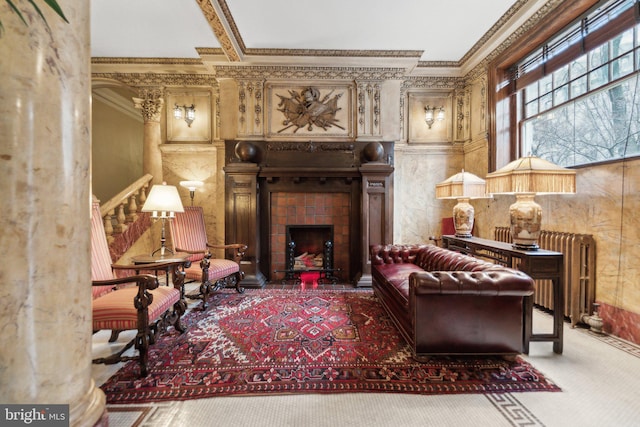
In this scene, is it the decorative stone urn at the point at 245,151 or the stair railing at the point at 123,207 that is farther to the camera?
the decorative stone urn at the point at 245,151

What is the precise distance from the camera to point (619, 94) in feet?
8.23

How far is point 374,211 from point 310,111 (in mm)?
2001

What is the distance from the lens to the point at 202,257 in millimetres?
3922

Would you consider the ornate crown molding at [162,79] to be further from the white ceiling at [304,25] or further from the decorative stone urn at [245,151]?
the decorative stone urn at [245,151]

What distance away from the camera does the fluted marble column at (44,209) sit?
993 millimetres

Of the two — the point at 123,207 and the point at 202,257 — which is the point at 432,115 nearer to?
the point at 202,257

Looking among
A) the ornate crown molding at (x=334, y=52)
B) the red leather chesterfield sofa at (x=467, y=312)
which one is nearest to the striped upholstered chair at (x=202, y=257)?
the red leather chesterfield sofa at (x=467, y=312)

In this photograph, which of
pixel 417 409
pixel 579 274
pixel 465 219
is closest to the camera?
pixel 417 409

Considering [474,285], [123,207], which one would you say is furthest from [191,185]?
[474,285]

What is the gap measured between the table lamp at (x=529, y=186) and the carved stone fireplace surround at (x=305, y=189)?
5.98 feet

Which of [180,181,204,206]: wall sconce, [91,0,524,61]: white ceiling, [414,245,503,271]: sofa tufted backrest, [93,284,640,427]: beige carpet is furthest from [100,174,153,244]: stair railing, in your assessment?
[414,245,503,271]: sofa tufted backrest

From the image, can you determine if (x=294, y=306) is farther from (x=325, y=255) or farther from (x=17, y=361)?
(x=17, y=361)

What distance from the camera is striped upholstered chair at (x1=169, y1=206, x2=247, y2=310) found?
316cm

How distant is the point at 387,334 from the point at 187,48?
16.6 ft
